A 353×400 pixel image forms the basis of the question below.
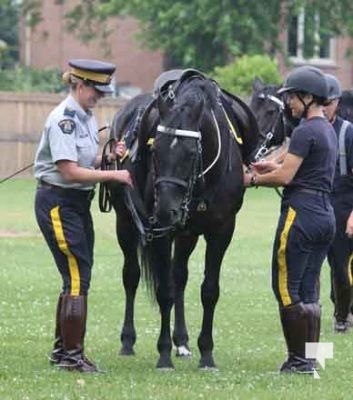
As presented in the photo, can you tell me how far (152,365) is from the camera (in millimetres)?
9672

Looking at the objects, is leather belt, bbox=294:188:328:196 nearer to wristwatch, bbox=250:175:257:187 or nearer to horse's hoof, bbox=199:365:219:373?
wristwatch, bbox=250:175:257:187

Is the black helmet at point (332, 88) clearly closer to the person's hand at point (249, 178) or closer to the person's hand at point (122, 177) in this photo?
the person's hand at point (249, 178)

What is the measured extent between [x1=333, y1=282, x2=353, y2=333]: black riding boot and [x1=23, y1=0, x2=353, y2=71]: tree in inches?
1130

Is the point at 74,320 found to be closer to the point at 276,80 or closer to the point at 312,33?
the point at 276,80

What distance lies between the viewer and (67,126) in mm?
8852

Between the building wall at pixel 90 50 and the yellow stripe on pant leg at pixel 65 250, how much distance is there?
39339 mm

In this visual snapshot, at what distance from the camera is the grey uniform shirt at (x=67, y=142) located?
882 centimetres

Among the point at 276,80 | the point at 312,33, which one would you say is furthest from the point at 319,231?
the point at 312,33

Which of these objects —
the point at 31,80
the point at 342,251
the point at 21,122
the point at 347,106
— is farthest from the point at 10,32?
→ the point at 342,251

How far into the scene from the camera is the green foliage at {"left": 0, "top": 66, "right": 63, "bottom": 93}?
41375mm

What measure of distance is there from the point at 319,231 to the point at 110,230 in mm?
15251

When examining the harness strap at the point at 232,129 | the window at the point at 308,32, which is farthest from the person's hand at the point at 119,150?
the window at the point at 308,32

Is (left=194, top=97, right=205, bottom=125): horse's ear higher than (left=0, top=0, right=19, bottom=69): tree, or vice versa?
(left=194, top=97, right=205, bottom=125): horse's ear

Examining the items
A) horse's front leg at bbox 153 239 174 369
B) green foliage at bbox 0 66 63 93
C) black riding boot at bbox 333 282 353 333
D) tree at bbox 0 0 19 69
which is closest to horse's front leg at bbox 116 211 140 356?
horse's front leg at bbox 153 239 174 369
